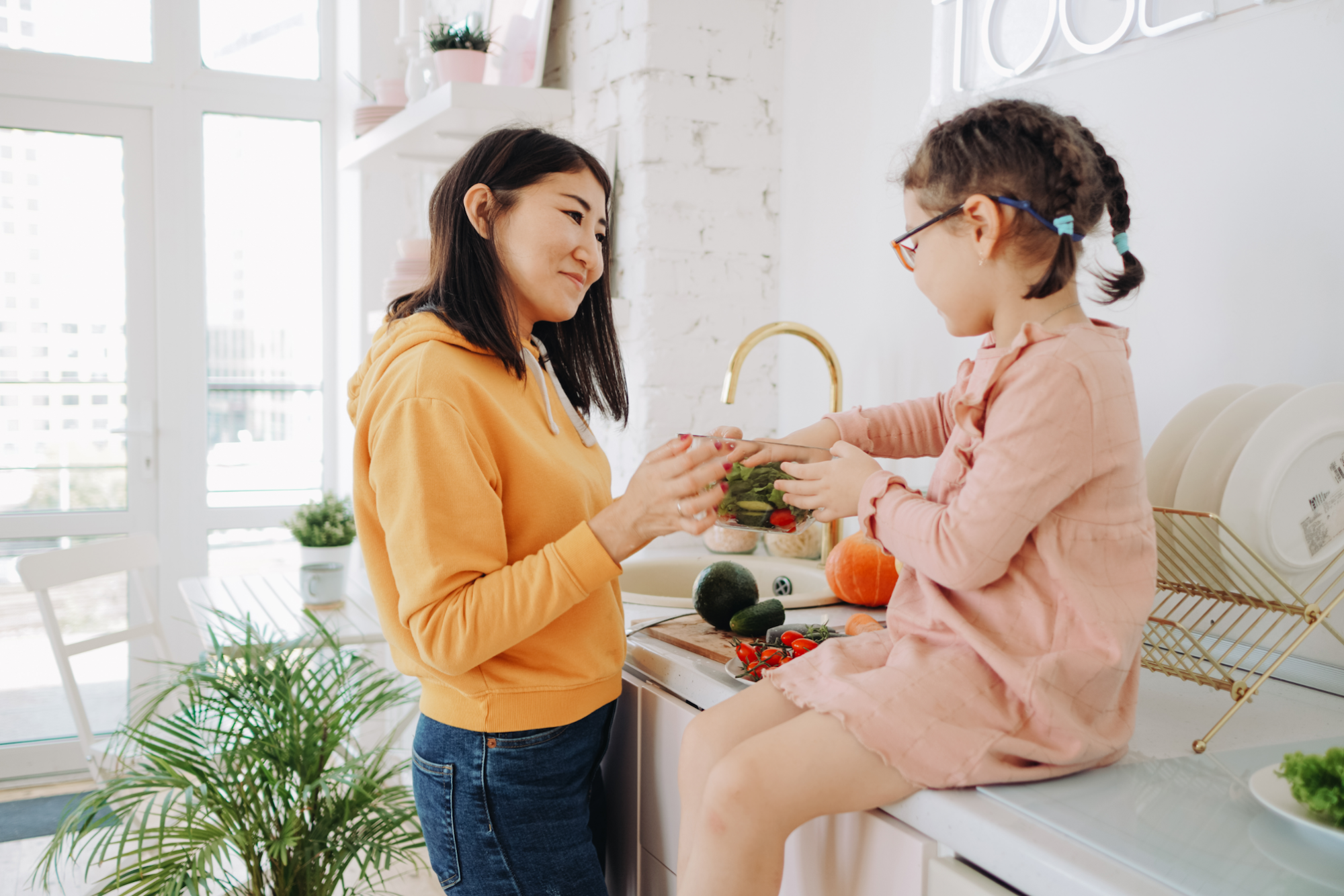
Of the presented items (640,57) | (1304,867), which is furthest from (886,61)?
(1304,867)

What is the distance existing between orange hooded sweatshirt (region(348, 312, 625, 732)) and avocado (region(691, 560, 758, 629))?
0.18m

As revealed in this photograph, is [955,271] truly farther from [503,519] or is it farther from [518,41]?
[518,41]

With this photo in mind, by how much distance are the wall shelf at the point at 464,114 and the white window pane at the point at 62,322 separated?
1.50 m

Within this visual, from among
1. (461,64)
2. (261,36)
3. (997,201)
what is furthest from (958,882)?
(261,36)

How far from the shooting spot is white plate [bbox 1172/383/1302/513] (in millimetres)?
1119

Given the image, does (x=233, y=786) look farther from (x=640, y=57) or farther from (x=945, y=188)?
(x=640, y=57)

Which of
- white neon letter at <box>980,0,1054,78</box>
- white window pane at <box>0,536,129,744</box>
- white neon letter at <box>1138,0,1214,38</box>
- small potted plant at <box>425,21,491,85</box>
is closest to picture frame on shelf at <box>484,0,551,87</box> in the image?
small potted plant at <box>425,21,491,85</box>

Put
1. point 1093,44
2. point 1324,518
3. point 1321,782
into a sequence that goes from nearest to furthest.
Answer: point 1321,782, point 1324,518, point 1093,44

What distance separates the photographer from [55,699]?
3617mm

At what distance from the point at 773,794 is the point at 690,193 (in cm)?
161

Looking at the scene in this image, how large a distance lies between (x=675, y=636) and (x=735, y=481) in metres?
0.33

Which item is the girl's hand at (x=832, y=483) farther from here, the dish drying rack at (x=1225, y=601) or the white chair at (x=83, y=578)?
the white chair at (x=83, y=578)

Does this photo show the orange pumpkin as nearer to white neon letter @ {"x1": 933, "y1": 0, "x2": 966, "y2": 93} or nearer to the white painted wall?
the white painted wall

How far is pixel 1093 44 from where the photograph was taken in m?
1.45
